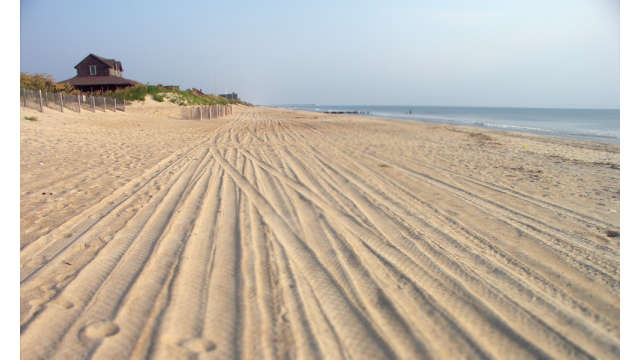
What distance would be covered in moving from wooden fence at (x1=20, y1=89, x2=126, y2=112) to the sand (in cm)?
1140

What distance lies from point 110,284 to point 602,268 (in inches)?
158

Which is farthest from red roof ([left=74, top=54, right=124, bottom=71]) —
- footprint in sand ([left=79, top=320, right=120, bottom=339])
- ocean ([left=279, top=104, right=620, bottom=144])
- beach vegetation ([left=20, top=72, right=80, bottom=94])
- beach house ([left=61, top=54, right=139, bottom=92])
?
footprint in sand ([left=79, top=320, right=120, bottom=339])

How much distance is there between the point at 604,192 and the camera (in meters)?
5.40

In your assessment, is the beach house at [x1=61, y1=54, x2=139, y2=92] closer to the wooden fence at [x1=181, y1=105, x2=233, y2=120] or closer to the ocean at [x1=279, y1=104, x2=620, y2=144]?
the wooden fence at [x1=181, y1=105, x2=233, y2=120]

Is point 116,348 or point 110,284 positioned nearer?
point 116,348

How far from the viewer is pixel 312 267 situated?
8.83 feet

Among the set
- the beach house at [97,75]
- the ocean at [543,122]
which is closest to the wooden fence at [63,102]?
the beach house at [97,75]

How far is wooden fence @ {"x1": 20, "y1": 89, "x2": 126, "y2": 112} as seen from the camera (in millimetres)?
13680

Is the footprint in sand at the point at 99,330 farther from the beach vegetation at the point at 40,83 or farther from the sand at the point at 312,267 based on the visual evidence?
the beach vegetation at the point at 40,83

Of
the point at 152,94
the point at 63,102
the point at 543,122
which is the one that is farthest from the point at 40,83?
the point at 543,122

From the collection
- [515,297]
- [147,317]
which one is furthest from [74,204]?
[515,297]

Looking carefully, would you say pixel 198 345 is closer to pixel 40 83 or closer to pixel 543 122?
pixel 40 83
